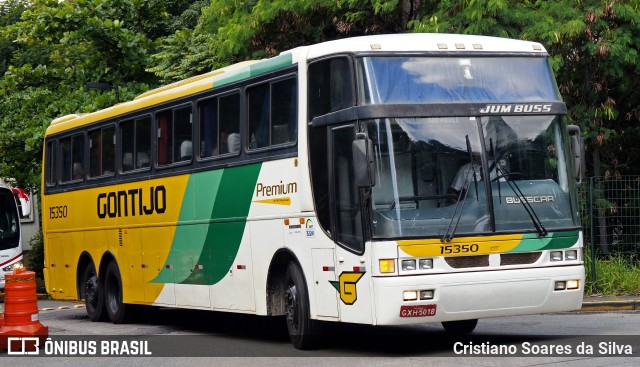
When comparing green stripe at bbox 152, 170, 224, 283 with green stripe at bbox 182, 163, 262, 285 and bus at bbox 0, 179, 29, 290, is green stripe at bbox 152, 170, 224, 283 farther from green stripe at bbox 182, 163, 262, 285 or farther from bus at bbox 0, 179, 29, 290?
bus at bbox 0, 179, 29, 290

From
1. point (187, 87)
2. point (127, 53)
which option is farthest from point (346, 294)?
point (127, 53)

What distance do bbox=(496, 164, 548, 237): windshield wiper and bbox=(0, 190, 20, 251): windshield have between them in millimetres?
21213

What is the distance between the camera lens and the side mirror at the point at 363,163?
12252mm

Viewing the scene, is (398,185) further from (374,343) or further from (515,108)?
(374,343)

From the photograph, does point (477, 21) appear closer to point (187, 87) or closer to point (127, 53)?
point (187, 87)

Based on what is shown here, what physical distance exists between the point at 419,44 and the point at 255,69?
2.77 meters

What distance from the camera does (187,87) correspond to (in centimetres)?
1745

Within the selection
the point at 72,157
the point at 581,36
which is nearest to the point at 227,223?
the point at 72,157

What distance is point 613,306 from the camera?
18.7 meters

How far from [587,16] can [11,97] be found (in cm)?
1744

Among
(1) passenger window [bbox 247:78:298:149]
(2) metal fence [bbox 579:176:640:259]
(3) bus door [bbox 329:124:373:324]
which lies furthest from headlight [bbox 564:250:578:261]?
(2) metal fence [bbox 579:176:640:259]

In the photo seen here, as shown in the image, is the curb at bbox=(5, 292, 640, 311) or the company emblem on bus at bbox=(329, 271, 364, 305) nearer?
the company emblem on bus at bbox=(329, 271, 364, 305)

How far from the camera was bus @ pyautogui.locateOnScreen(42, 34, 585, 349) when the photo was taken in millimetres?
12445

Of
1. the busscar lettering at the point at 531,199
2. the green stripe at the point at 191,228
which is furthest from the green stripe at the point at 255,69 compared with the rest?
the busscar lettering at the point at 531,199
